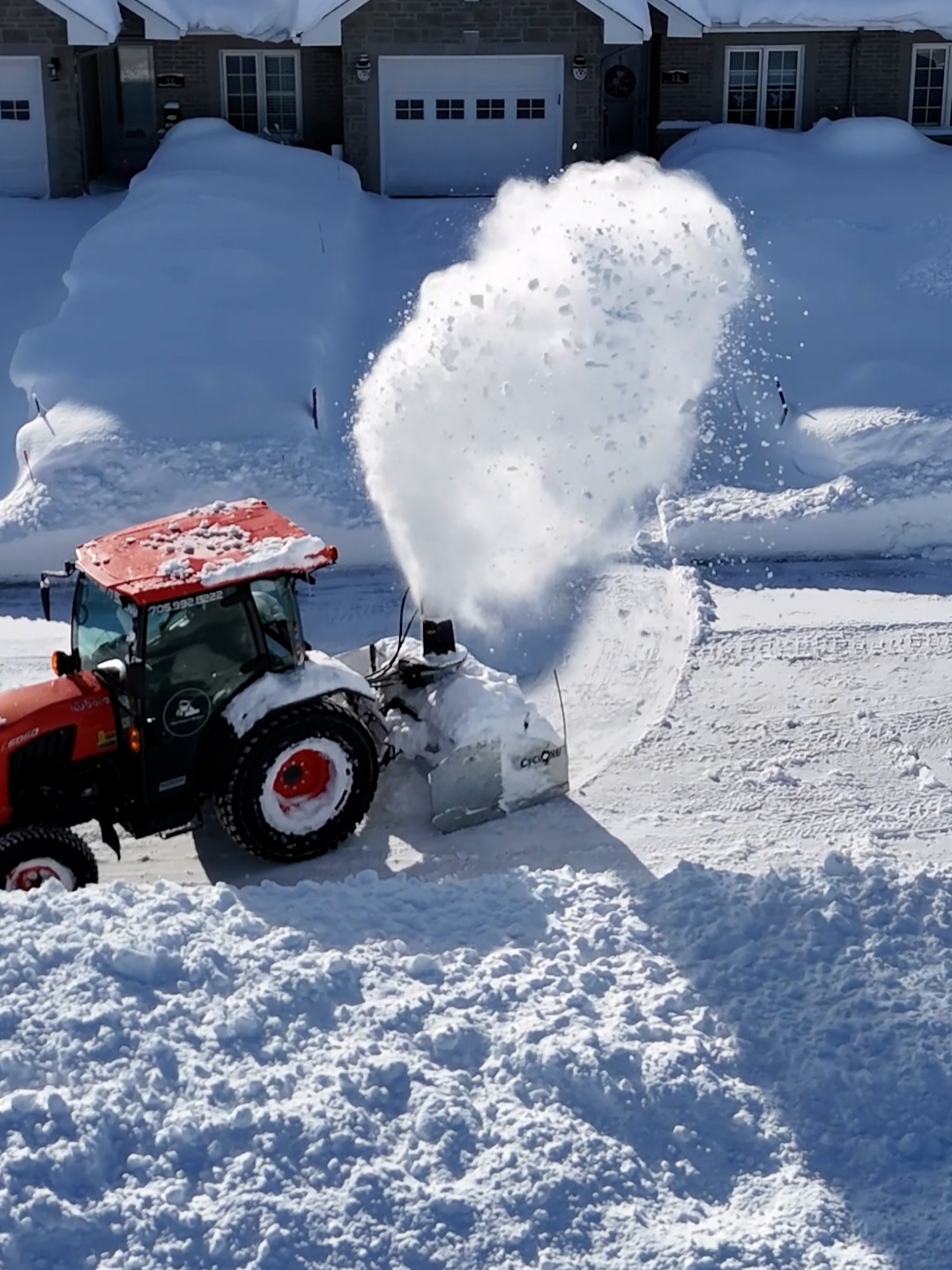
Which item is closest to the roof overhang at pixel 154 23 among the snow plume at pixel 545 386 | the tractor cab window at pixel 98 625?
the snow plume at pixel 545 386

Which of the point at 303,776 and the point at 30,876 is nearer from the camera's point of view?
the point at 30,876

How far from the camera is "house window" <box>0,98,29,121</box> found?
23.8 m

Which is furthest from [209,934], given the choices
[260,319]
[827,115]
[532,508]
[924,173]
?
[827,115]

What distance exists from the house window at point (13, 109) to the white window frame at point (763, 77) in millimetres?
10081

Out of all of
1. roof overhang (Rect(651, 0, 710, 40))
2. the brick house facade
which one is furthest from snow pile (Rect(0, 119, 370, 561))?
roof overhang (Rect(651, 0, 710, 40))

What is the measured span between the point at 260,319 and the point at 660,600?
6901 millimetres

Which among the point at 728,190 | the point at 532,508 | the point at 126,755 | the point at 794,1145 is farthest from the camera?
the point at 728,190

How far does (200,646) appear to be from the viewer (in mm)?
9969

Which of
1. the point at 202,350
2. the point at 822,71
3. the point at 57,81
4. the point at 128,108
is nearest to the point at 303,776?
the point at 202,350

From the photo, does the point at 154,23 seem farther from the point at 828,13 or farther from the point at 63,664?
the point at 63,664

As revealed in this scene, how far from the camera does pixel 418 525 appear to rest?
12.8m

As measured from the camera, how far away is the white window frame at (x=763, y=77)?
24.7 meters

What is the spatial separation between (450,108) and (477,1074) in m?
18.6

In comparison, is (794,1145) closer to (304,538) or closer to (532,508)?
(304,538)
